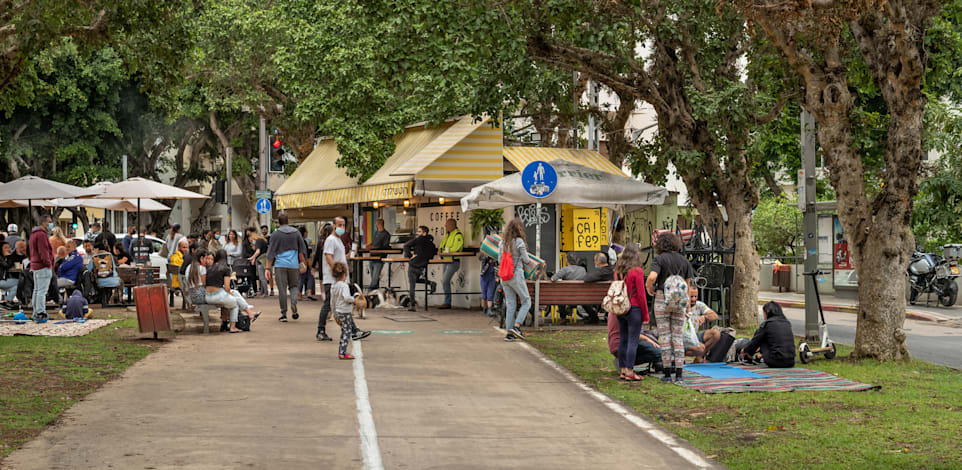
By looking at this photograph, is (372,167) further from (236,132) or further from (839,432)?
(236,132)

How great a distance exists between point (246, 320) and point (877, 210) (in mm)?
9513

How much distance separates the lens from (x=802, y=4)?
1121cm

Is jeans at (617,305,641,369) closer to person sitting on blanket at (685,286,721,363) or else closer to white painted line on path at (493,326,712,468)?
white painted line on path at (493,326,712,468)

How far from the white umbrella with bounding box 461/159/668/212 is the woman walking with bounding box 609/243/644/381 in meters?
6.02

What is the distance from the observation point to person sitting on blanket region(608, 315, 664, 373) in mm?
12391

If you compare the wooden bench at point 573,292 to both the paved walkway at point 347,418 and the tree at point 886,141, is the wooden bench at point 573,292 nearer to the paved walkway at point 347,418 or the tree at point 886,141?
the paved walkway at point 347,418

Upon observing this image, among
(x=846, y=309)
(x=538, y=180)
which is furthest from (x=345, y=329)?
(x=846, y=309)

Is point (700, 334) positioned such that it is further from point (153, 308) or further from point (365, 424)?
point (153, 308)

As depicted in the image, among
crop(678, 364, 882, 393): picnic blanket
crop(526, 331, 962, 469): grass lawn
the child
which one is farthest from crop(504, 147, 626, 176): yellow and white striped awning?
crop(678, 364, 882, 393): picnic blanket

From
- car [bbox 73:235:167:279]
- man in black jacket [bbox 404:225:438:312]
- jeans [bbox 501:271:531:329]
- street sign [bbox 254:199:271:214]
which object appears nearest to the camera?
jeans [bbox 501:271:531:329]

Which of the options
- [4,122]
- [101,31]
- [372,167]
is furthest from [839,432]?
[4,122]

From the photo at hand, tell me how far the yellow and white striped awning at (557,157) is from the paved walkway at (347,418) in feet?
31.1

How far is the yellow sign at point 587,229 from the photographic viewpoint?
21.4 metres

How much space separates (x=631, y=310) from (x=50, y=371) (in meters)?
6.41
